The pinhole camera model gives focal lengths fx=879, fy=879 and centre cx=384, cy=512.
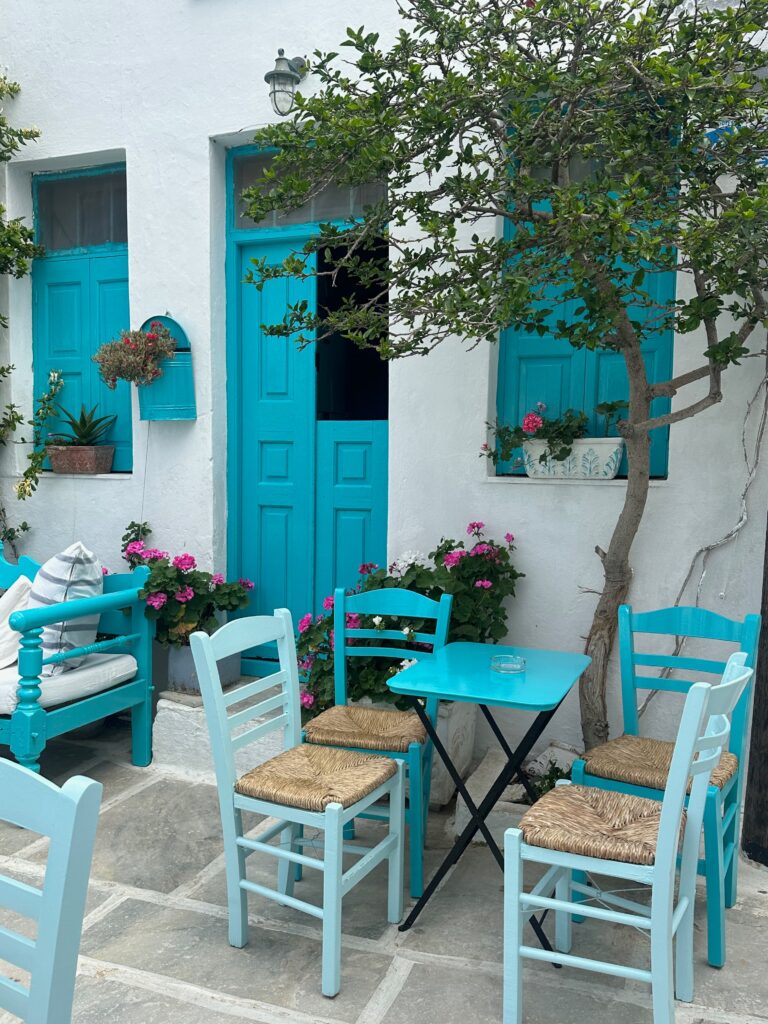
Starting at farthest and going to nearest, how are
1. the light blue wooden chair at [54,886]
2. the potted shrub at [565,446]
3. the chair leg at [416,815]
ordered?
the potted shrub at [565,446] → the chair leg at [416,815] → the light blue wooden chair at [54,886]

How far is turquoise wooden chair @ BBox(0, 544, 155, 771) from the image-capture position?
3670 millimetres

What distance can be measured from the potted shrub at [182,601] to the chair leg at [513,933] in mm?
2465

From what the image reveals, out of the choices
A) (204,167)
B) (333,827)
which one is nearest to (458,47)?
(204,167)

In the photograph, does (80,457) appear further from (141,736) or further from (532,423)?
(532,423)

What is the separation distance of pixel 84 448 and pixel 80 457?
0.06 m

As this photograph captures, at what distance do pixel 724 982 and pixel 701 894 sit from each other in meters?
0.57

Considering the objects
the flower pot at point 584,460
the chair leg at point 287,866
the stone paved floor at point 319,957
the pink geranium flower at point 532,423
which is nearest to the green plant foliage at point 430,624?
the flower pot at point 584,460

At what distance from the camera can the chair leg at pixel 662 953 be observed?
2.19 meters

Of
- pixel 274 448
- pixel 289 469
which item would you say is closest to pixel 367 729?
pixel 289 469

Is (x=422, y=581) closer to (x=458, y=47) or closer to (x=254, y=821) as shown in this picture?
(x=254, y=821)

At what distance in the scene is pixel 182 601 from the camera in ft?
14.4

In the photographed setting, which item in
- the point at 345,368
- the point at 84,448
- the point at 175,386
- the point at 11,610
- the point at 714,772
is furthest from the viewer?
the point at 345,368

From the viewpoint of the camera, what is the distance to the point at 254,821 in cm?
379

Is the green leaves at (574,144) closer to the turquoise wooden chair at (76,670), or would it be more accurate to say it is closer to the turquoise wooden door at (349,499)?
the turquoise wooden door at (349,499)
